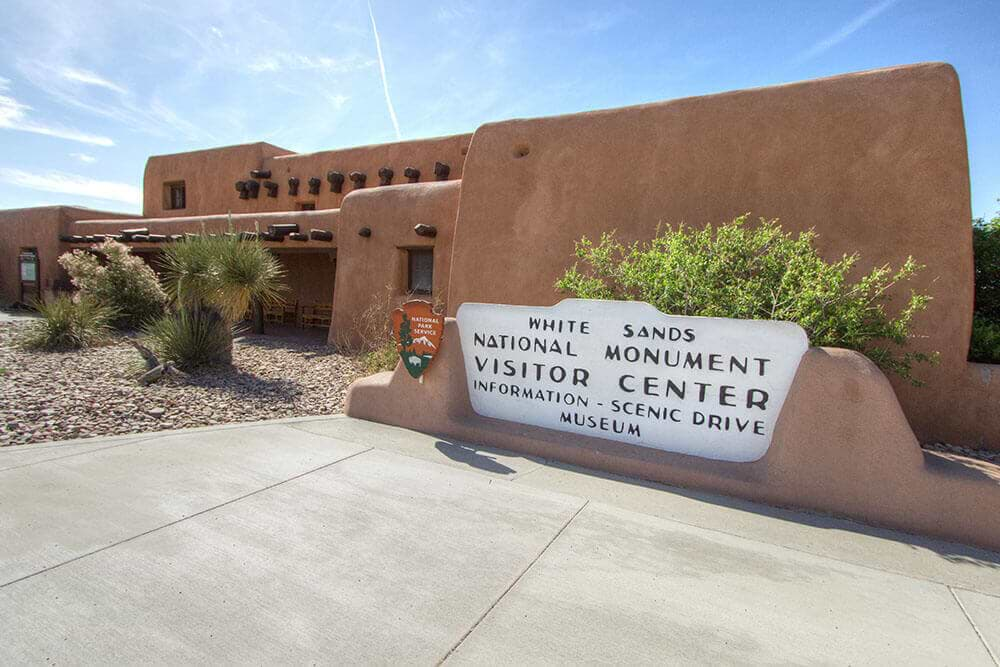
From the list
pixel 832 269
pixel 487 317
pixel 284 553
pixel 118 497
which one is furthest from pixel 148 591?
pixel 832 269

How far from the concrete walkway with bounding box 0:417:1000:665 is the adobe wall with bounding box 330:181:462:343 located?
7.69 meters

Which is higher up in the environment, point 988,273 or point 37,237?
point 37,237


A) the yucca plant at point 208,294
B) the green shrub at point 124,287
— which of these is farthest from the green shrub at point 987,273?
the green shrub at point 124,287

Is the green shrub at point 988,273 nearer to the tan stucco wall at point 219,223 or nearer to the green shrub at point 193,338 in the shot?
the green shrub at point 193,338

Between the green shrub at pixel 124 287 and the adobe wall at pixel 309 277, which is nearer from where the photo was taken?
the green shrub at pixel 124 287

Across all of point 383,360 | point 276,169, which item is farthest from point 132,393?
point 276,169

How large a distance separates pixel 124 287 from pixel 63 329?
3479 millimetres

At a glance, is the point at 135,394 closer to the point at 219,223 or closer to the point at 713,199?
the point at 713,199

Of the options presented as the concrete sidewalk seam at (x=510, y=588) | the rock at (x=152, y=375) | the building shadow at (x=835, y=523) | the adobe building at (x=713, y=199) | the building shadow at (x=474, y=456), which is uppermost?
the adobe building at (x=713, y=199)

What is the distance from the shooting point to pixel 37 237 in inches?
781

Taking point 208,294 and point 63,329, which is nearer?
point 208,294

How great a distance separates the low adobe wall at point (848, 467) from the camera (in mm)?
3475

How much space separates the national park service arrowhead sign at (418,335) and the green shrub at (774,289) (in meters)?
2.06

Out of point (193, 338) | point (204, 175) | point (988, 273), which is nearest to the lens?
point (988, 273)
